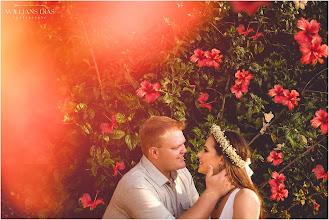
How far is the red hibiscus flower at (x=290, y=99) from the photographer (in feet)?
10.3

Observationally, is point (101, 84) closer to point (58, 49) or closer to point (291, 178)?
point (58, 49)

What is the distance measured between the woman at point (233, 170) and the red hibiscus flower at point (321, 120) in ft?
3.15

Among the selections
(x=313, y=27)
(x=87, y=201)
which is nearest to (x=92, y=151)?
(x=87, y=201)

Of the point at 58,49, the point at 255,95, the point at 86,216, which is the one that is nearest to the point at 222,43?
the point at 255,95

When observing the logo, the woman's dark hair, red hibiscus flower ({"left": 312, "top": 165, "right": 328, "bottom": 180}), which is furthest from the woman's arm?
the logo

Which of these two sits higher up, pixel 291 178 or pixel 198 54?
pixel 198 54

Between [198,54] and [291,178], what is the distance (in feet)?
4.73

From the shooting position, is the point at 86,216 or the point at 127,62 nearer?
the point at 127,62

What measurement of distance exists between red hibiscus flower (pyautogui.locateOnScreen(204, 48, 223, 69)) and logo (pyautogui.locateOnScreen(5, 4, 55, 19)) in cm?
138

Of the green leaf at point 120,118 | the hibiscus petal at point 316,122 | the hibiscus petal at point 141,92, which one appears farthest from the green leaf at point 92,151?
the hibiscus petal at point 316,122

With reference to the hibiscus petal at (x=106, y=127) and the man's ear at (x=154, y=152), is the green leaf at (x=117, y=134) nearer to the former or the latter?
the hibiscus petal at (x=106, y=127)

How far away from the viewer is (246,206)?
2328mm

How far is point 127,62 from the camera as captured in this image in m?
3.26

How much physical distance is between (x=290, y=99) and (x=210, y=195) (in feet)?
4.07
